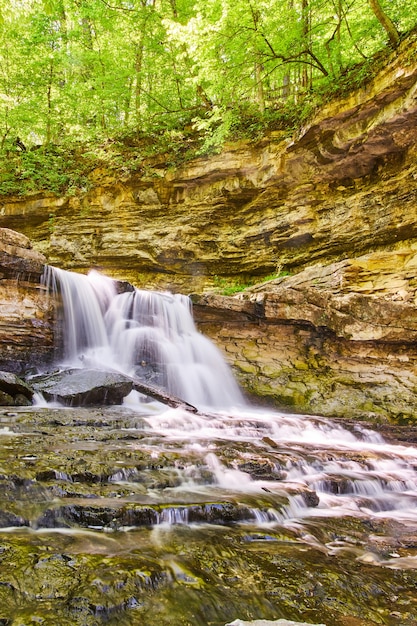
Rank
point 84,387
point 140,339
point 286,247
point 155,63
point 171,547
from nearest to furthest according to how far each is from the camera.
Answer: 1. point 171,547
2. point 84,387
3. point 140,339
4. point 286,247
5. point 155,63

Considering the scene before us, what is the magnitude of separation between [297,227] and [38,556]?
482 inches

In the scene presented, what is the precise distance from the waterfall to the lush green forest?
6222 millimetres

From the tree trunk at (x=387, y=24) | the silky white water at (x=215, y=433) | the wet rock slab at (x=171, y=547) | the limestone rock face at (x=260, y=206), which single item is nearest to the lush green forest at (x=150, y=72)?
the limestone rock face at (x=260, y=206)

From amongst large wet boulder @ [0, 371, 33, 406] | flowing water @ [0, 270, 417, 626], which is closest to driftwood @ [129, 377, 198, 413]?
flowing water @ [0, 270, 417, 626]

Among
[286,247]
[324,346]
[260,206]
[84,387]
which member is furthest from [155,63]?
[84,387]

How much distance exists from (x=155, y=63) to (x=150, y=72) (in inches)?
18.3

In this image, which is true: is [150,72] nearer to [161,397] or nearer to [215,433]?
[161,397]

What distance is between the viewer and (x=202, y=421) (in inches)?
235

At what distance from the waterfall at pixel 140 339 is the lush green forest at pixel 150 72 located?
6.22m

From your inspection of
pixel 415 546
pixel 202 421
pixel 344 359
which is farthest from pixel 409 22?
pixel 415 546

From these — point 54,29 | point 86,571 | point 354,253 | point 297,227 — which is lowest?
point 86,571

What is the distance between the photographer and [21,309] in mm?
8008

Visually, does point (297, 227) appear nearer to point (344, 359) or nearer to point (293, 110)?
point (293, 110)

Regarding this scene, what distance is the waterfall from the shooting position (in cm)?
877
